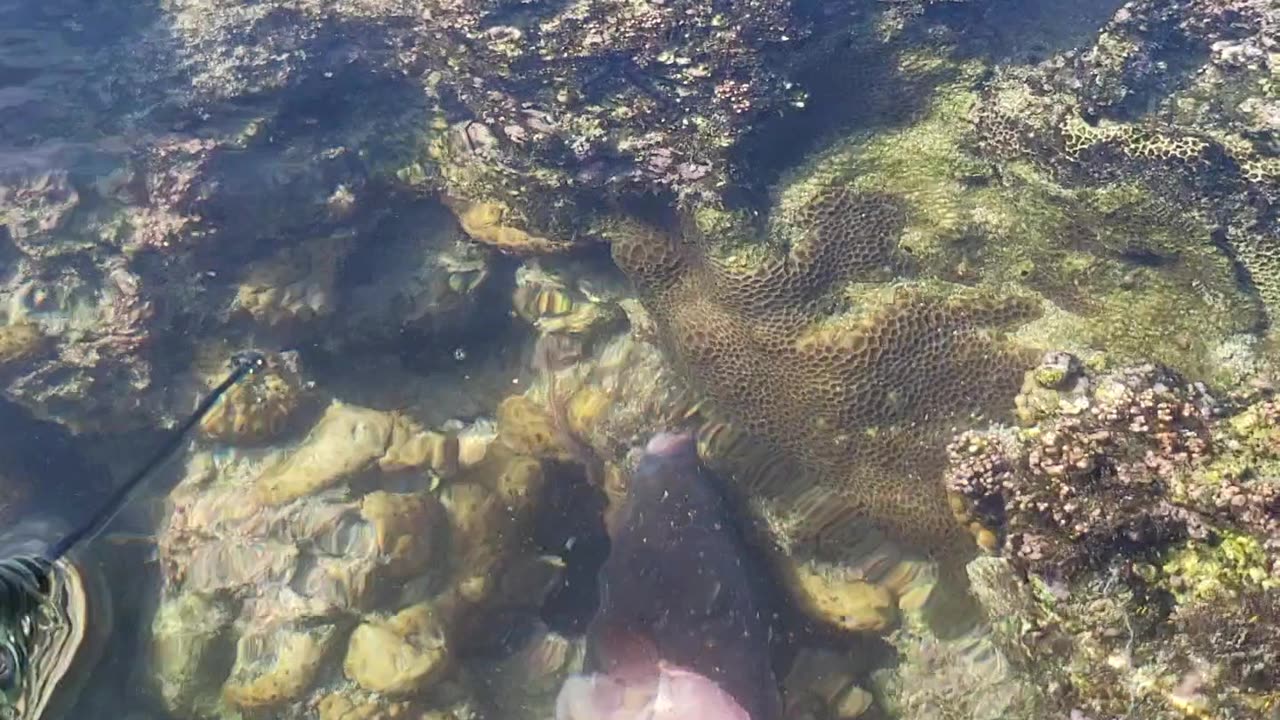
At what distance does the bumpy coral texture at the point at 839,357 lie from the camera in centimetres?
439

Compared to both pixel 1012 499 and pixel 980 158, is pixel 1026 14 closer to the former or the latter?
pixel 980 158

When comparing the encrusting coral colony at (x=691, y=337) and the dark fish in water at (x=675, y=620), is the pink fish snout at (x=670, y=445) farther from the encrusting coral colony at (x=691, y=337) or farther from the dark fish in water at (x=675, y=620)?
the encrusting coral colony at (x=691, y=337)

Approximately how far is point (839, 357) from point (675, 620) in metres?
1.82

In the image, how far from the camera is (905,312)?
14.9 ft

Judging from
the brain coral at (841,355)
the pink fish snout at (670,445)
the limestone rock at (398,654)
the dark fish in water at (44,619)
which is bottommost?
the limestone rock at (398,654)

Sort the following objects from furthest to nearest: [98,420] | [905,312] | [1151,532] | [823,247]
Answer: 1. [98,420]
2. [823,247]
3. [905,312]
4. [1151,532]

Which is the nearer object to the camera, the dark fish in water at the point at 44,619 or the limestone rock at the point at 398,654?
the dark fish in water at the point at 44,619

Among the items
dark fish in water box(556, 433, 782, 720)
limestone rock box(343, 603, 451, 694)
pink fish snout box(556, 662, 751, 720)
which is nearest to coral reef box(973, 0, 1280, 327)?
dark fish in water box(556, 433, 782, 720)

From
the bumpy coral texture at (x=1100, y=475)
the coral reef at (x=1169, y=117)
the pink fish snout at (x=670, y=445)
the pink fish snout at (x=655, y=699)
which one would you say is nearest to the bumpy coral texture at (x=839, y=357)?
the pink fish snout at (x=670, y=445)

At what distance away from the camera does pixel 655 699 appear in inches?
152

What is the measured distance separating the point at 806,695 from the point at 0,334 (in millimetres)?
6422

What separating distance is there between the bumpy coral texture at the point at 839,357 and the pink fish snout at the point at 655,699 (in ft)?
3.95

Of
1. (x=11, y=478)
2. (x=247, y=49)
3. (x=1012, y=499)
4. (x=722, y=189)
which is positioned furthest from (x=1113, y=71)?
(x=11, y=478)

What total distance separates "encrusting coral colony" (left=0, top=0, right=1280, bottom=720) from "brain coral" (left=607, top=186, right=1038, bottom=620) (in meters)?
0.02
